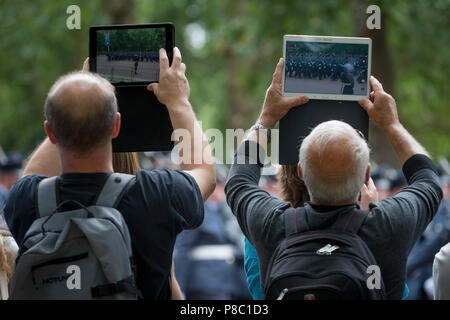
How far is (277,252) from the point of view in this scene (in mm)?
2484

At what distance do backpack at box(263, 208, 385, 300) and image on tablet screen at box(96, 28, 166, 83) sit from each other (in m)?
0.90

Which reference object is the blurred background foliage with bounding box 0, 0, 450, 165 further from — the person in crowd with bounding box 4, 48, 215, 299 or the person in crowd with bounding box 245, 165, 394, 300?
the person in crowd with bounding box 4, 48, 215, 299

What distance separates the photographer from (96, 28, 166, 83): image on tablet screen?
280 cm

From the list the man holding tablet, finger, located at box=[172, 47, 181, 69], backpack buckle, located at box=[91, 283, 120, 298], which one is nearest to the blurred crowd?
the man holding tablet

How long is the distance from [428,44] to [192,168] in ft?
28.5

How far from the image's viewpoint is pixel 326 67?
2.90 metres

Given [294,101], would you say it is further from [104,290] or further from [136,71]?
[104,290]

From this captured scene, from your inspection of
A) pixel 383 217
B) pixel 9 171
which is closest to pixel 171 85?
pixel 383 217

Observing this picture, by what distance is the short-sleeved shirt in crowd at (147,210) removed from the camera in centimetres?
240

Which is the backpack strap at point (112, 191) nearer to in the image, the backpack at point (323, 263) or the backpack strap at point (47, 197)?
the backpack strap at point (47, 197)

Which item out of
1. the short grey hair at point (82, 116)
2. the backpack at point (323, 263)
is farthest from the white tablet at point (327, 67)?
the short grey hair at point (82, 116)

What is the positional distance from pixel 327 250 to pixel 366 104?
Answer: 778 mm

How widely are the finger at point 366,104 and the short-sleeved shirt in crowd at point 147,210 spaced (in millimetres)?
866
